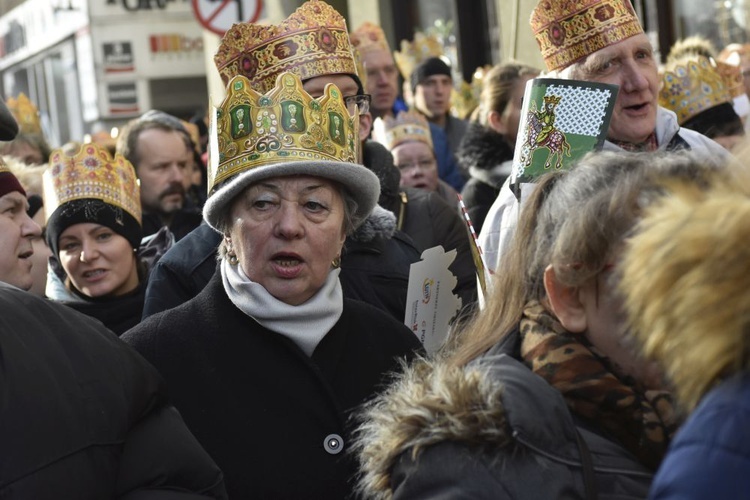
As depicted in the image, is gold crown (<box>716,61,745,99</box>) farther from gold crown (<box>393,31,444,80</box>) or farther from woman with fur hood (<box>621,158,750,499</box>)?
woman with fur hood (<box>621,158,750,499</box>)

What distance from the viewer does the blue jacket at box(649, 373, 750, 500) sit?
1.68 meters

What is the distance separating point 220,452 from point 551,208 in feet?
4.22

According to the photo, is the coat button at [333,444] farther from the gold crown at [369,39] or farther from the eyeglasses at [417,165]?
the gold crown at [369,39]

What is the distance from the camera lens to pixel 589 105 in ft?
12.3

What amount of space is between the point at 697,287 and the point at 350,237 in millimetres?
2852

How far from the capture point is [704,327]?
176cm

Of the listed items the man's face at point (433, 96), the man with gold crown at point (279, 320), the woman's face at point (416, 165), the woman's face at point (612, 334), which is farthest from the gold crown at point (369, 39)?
the woman's face at point (612, 334)

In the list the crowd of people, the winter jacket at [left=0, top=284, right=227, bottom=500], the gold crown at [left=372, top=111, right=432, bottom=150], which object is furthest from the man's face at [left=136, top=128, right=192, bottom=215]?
the winter jacket at [left=0, top=284, right=227, bottom=500]

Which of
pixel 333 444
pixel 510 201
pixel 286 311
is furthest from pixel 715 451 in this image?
pixel 510 201

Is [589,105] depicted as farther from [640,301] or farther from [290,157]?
[640,301]

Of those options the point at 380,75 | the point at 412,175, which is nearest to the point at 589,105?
the point at 412,175

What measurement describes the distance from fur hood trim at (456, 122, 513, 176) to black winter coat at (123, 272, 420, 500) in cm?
269

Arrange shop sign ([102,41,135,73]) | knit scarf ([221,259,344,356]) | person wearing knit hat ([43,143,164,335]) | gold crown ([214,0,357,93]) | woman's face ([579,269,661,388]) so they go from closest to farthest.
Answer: woman's face ([579,269,661,388]) < knit scarf ([221,259,344,356]) < gold crown ([214,0,357,93]) < person wearing knit hat ([43,143,164,335]) < shop sign ([102,41,135,73])

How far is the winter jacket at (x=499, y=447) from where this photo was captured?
2.20m
